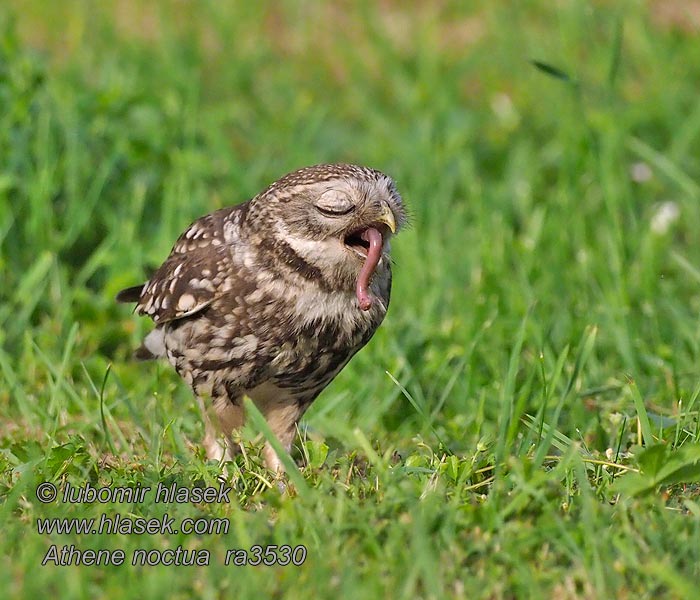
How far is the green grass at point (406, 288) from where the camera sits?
2941mm

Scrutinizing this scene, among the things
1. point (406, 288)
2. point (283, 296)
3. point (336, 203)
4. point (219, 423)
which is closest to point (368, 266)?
point (336, 203)

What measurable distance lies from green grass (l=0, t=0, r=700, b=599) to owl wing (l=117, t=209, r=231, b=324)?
0.36 m

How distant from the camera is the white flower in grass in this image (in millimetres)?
6281

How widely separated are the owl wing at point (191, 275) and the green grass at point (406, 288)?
0.36 m

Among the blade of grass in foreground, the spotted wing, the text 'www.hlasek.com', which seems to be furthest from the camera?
the spotted wing

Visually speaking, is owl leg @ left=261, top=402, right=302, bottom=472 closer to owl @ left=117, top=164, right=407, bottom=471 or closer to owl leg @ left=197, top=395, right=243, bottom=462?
owl @ left=117, top=164, right=407, bottom=471

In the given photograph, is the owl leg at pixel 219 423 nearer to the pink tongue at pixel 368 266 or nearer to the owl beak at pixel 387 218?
the pink tongue at pixel 368 266

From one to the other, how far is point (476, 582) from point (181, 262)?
5.96 ft

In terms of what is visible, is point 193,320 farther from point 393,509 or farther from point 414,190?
point 414,190

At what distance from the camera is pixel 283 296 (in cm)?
376

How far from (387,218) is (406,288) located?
214 centimetres

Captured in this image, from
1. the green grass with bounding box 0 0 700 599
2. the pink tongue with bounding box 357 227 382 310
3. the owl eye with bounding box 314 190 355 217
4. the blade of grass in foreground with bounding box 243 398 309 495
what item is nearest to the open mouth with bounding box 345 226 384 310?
the pink tongue with bounding box 357 227 382 310

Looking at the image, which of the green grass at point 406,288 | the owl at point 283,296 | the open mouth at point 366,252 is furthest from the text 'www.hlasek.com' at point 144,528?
the open mouth at point 366,252

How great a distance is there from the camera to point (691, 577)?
279cm
